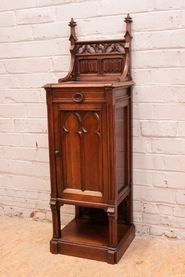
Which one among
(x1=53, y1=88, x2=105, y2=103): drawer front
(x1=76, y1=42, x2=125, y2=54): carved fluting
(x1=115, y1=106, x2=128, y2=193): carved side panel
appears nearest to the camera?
(x1=53, y1=88, x2=105, y2=103): drawer front

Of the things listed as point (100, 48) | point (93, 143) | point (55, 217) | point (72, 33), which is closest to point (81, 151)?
point (93, 143)

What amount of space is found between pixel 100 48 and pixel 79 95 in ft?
1.48

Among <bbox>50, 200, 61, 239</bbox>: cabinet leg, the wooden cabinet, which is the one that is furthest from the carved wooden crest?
<bbox>50, 200, 61, 239</bbox>: cabinet leg

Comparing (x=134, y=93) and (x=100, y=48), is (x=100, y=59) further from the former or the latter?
(x=134, y=93)

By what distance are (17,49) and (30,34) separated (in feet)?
0.47

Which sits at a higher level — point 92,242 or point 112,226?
point 112,226

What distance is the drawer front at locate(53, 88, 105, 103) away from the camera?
1.88 meters

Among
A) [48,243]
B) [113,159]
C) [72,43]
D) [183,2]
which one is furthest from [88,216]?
[183,2]

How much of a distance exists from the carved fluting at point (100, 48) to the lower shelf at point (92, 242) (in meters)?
1.10

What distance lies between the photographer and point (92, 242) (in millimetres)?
2096

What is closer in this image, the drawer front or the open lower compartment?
the drawer front

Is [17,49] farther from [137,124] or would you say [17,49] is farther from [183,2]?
[183,2]

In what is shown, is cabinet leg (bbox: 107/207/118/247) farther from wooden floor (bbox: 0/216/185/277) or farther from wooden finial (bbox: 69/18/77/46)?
wooden finial (bbox: 69/18/77/46)

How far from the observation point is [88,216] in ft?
7.99
